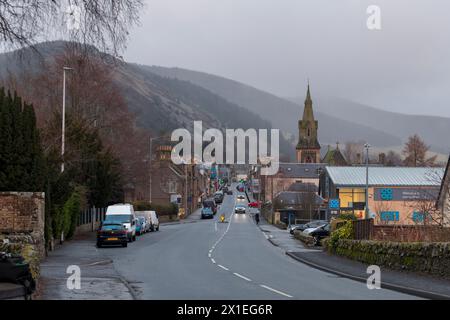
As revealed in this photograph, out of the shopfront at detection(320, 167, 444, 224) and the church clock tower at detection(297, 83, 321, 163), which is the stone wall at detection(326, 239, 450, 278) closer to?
the shopfront at detection(320, 167, 444, 224)

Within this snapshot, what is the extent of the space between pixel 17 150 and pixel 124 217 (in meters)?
17.3

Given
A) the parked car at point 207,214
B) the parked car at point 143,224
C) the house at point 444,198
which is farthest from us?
the parked car at point 207,214

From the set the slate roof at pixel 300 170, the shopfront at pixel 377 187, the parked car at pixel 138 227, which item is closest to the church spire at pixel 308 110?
the slate roof at pixel 300 170

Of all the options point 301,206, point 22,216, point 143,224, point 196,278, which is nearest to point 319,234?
point 143,224

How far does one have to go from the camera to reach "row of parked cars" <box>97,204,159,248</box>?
4165 cm

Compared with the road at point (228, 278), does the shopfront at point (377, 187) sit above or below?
above

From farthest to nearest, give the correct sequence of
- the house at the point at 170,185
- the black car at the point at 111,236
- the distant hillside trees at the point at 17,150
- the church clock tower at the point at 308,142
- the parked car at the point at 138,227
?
the church clock tower at the point at 308,142
the house at the point at 170,185
the parked car at the point at 138,227
the black car at the point at 111,236
the distant hillside trees at the point at 17,150

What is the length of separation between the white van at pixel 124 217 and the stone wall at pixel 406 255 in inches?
822

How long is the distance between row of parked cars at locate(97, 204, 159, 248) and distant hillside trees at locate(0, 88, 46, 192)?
9620 mm

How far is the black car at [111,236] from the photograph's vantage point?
41.6 m

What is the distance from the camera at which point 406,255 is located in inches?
910

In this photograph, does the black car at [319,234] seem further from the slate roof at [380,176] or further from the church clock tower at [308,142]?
the church clock tower at [308,142]

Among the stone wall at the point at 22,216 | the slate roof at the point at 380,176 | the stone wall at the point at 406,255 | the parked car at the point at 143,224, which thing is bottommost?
the parked car at the point at 143,224
